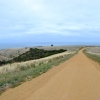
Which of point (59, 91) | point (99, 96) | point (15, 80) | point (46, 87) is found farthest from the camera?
point (15, 80)

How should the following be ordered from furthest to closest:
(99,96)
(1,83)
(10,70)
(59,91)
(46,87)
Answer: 1. (10,70)
2. (1,83)
3. (46,87)
4. (59,91)
5. (99,96)

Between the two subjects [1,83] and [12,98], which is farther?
[1,83]

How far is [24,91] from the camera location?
935cm

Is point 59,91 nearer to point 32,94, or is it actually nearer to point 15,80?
point 32,94

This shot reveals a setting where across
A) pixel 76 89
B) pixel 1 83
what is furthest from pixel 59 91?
pixel 1 83

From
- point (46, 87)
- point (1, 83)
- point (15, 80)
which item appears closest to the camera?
point (46, 87)

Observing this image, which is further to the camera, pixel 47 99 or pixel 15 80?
pixel 15 80

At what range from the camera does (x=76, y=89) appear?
9812 mm

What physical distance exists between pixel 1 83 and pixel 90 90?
14.7 ft

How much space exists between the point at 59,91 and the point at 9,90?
88.8 inches

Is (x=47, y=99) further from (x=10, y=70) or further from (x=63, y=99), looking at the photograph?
(x=10, y=70)

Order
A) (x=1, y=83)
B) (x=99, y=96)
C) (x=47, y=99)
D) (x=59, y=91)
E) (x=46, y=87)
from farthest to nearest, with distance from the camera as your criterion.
→ 1. (x=1, y=83)
2. (x=46, y=87)
3. (x=59, y=91)
4. (x=99, y=96)
5. (x=47, y=99)

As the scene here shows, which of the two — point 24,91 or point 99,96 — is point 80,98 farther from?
point 24,91

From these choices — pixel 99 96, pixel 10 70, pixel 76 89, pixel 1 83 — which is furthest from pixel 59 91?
pixel 10 70
